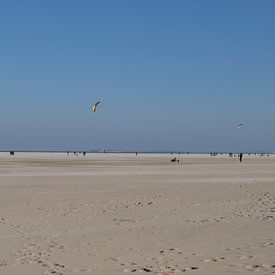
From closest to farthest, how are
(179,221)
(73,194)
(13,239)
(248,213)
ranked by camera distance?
(13,239) → (179,221) → (248,213) → (73,194)

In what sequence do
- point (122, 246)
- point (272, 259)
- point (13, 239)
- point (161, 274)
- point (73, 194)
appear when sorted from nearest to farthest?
1. point (161, 274)
2. point (272, 259)
3. point (122, 246)
4. point (13, 239)
5. point (73, 194)

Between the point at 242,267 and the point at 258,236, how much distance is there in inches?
111

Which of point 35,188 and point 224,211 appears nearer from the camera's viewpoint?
point 224,211

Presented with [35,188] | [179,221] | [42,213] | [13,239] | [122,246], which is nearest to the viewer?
[122,246]

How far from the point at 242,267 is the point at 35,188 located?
17.7 meters

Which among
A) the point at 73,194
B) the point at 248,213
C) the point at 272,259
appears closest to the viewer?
the point at 272,259

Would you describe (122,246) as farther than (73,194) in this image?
No

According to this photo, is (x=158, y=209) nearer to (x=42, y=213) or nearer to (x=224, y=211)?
(x=224, y=211)

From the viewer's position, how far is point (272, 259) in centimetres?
858

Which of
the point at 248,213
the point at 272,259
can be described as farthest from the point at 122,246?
the point at 248,213

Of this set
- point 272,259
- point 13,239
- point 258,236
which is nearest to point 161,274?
point 272,259

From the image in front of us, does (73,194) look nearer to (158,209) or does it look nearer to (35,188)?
(35,188)

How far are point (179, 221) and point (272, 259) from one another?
17.5ft

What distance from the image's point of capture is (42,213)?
1606 centimetres
